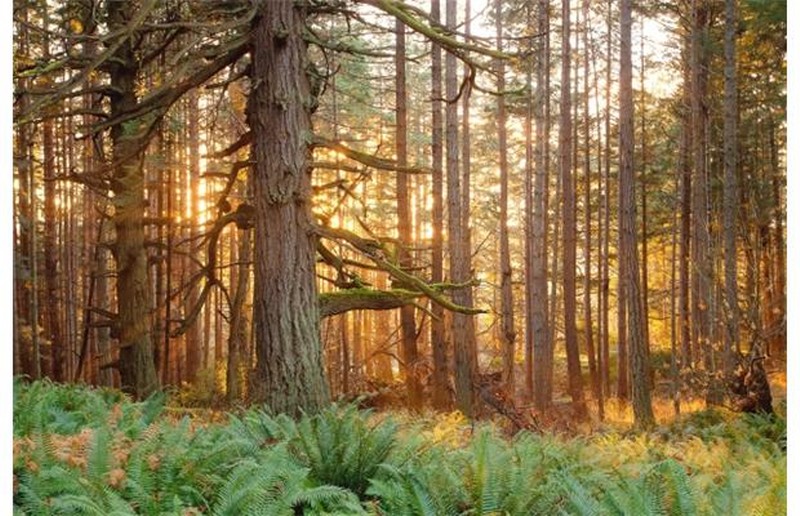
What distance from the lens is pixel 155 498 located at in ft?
10.4

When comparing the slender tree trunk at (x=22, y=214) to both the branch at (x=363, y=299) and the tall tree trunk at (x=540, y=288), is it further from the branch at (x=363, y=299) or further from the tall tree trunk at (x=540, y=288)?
the tall tree trunk at (x=540, y=288)

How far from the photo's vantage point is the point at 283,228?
5.79 m

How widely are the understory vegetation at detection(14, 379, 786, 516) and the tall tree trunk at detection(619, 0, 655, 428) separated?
4.89 m

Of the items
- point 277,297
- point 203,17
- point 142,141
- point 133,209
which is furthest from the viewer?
point 133,209

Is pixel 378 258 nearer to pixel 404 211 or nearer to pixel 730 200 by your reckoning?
pixel 730 200

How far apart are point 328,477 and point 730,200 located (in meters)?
5.85

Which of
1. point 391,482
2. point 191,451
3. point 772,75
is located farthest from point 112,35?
point 772,75

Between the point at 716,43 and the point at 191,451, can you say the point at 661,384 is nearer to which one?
the point at 716,43

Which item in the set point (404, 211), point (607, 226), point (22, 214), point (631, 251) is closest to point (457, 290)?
point (404, 211)

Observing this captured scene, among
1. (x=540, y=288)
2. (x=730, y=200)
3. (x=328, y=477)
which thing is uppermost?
(x=730, y=200)

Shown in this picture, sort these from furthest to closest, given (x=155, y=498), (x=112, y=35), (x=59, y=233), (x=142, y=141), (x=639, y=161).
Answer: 1. (x=639, y=161)
2. (x=59, y=233)
3. (x=142, y=141)
4. (x=112, y=35)
5. (x=155, y=498)

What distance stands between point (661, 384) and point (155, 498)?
18326mm

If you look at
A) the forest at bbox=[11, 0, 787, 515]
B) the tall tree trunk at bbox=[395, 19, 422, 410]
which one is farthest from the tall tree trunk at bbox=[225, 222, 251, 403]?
the tall tree trunk at bbox=[395, 19, 422, 410]

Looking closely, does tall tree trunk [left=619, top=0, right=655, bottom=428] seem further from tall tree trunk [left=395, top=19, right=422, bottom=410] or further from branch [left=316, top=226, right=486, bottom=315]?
branch [left=316, top=226, right=486, bottom=315]
